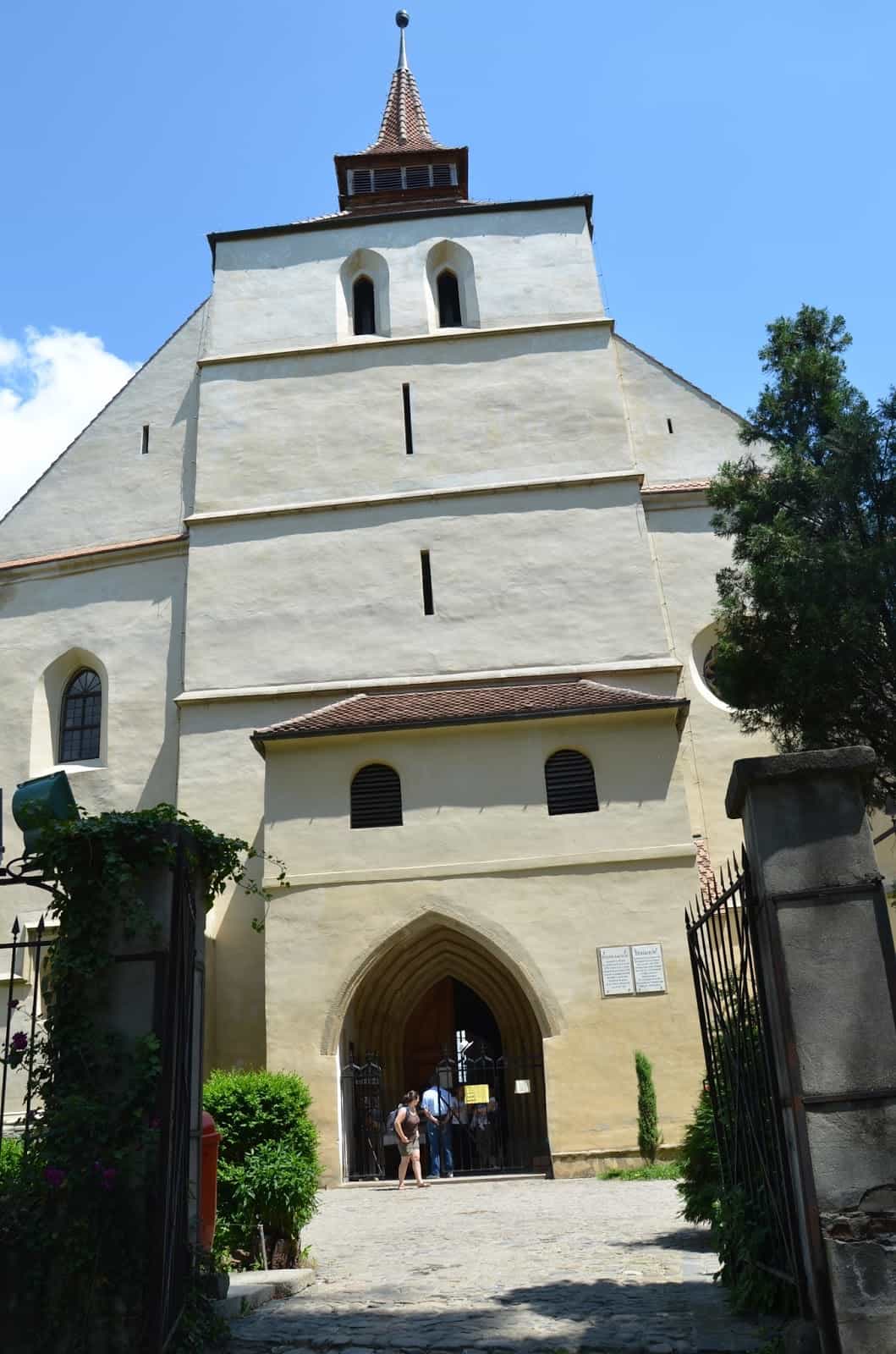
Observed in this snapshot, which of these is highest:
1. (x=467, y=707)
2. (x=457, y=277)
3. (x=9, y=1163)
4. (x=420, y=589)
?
(x=457, y=277)

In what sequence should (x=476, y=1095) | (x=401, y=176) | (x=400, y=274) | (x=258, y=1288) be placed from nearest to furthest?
(x=258, y=1288)
(x=476, y=1095)
(x=400, y=274)
(x=401, y=176)

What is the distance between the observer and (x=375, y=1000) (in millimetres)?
17250

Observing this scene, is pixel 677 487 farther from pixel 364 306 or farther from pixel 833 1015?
pixel 833 1015

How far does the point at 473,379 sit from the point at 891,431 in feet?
29.8

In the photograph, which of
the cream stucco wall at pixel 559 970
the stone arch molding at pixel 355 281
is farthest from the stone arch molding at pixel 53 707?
the stone arch molding at pixel 355 281

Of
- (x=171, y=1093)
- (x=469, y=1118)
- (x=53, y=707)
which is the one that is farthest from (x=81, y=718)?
(x=171, y=1093)

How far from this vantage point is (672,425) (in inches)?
887

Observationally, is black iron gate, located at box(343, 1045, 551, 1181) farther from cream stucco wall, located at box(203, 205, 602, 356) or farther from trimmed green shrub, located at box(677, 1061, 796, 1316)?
cream stucco wall, located at box(203, 205, 602, 356)

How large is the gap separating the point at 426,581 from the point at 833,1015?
1577 centimetres

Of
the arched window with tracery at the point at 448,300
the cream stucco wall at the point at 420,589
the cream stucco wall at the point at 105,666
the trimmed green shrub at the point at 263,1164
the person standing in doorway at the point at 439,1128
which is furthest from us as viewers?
the arched window with tracery at the point at 448,300

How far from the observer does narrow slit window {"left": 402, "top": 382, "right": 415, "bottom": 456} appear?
21531 mm

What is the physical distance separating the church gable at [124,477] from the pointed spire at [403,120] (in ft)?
28.0

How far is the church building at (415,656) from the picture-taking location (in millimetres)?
16000

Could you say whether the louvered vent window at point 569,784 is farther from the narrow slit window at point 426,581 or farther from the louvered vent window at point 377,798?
the narrow slit window at point 426,581
